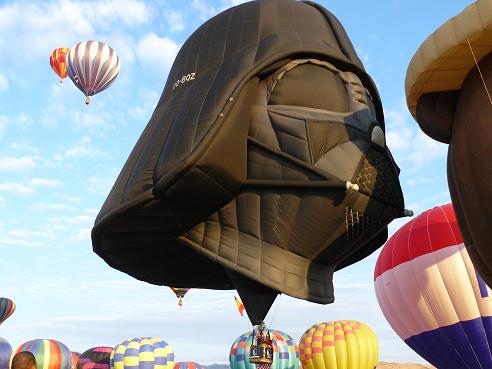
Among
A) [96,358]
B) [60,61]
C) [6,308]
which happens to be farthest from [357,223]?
[6,308]

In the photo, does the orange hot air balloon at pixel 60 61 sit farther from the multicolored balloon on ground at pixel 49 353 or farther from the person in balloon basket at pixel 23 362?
the person in balloon basket at pixel 23 362

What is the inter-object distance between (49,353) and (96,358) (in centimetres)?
263

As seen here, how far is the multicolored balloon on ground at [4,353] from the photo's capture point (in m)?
29.6

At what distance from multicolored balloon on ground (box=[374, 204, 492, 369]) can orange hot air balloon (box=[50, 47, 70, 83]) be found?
22.4 m

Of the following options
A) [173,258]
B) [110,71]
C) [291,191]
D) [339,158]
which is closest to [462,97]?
[339,158]

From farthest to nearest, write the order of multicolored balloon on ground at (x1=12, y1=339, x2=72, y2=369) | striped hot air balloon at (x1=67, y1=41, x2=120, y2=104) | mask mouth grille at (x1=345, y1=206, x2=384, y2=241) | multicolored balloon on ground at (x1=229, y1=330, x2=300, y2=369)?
multicolored balloon on ground at (x1=12, y1=339, x2=72, y2=369), multicolored balloon on ground at (x1=229, y1=330, x2=300, y2=369), striped hot air balloon at (x1=67, y1=41, x2=120, y2=104), mask mouth grille at (x1=345, y1=206, x2=384, y2=241)

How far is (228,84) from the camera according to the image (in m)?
9.87

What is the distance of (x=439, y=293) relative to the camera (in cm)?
1759

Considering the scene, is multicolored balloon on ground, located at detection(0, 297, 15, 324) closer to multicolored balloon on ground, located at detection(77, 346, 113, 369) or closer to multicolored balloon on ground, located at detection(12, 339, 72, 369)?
multicolored balloon on ground, located at detection(12, 339, 72, 369)

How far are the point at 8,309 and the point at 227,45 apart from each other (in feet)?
95.6

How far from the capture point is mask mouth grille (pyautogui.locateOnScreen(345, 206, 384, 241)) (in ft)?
33.4

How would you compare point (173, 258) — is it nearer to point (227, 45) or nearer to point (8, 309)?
point (227, 45)

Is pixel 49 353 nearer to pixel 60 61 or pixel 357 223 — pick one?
pixel 60 61

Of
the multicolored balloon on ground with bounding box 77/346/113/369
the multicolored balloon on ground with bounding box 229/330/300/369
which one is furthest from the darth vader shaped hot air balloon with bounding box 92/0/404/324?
the multicolored balloon on ground with bounding box 77/346/113/369
